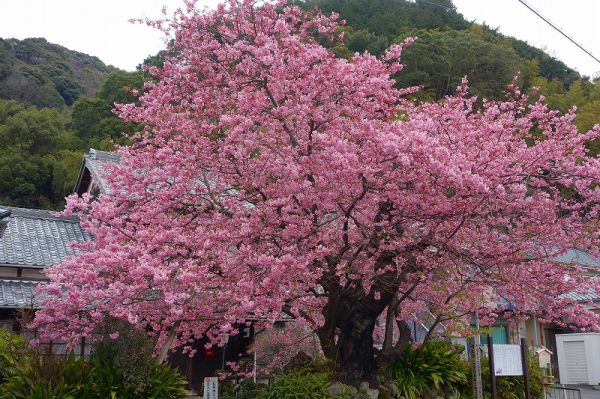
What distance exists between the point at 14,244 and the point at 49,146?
21125mm

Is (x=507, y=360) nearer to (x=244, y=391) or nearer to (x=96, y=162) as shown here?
(x=244, y=391)

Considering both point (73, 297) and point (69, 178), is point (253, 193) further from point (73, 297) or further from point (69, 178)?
point (69, 178)

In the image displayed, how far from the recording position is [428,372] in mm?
12234

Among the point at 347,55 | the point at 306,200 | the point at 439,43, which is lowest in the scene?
the point at 306,200

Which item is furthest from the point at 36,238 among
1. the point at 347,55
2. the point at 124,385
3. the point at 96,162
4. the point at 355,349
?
the point at 347,55

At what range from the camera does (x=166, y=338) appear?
35.9ft

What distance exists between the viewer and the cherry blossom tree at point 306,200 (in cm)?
872

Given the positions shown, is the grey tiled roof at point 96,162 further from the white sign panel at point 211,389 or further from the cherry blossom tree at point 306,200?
the white sign panel at point 211,389

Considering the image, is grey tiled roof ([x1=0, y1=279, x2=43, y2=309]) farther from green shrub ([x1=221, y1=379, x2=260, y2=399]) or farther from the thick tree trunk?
the thick tree trunk

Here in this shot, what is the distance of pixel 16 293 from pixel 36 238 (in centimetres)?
340

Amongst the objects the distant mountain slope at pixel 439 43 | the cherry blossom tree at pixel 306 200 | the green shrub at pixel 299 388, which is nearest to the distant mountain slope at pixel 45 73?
the distant mountain slope at pixel 439 43

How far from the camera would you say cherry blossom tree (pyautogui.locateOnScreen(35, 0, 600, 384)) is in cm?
872

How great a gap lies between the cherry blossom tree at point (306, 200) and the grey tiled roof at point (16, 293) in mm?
4424

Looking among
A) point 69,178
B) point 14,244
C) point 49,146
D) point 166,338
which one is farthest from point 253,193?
point 49,146
